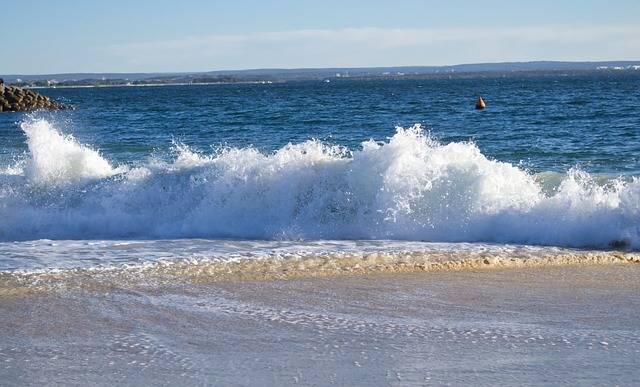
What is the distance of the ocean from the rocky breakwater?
3588 cm

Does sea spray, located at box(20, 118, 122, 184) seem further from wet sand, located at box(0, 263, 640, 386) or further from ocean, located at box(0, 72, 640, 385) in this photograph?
wet sand, located at box(0, 263, 640, 386)

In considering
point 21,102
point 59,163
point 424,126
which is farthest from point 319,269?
point 21,102

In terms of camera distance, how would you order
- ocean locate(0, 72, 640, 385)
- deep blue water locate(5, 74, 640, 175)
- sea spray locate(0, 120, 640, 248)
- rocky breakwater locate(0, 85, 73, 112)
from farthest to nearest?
rocky breakwater locate(0, 85, 73, 112) < deep blue water locate(5, 74, 640, 175) < sea spray locate(0, 120, 640, 248) < ocean locate(0, 72, 640, 385)

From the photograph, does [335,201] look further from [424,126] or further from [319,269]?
[424,126]

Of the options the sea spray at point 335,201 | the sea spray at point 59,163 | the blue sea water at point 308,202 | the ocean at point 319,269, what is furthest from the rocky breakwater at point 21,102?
the sea spray at point 335,201

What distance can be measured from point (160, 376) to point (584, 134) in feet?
65.8

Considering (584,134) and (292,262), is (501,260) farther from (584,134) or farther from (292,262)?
(584,134)

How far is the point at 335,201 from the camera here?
39.2ft

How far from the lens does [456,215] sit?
11312 mm

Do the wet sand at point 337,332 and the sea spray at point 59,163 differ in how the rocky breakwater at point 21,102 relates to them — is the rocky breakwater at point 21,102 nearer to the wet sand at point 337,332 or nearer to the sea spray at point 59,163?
the sea spray at point 59,163

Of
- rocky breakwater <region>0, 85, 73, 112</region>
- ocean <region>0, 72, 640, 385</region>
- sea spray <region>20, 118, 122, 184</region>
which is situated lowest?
rocky breakwater <region>0, 85, 73, 112</region>

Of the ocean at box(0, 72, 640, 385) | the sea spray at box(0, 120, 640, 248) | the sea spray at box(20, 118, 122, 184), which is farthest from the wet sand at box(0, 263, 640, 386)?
the sea spray at box(20, 118, 122, 184)

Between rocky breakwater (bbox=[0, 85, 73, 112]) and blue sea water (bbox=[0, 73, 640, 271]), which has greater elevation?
blue sea water (bbox=[0, 73, 640, 271])

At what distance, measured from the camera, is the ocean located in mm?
5660
